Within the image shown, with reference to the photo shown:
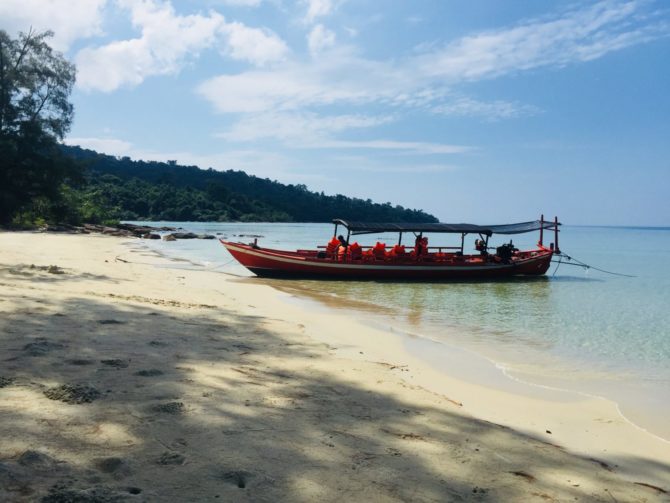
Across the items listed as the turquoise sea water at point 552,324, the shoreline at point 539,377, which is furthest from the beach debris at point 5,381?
the turquoise sea water at point 552,324

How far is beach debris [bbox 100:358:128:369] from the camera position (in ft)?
15.3

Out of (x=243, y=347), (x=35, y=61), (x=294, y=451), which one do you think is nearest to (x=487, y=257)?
(x=243, y=347)

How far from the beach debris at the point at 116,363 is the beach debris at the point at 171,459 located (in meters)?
1.88

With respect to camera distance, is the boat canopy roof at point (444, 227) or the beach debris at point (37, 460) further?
the boat canopy roof at point (444, 227)

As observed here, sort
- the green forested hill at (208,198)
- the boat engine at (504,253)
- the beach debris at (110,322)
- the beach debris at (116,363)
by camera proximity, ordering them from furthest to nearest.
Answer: the green forested hill at (208,198) → the boat engine at (504,253) → the beach debris at (110,322) → the beach debris at (116,363)

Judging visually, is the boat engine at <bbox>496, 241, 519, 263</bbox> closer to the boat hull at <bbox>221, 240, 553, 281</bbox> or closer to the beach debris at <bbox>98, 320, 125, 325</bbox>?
the boat hull at <bbox>221, 240, 553, 281</bbox>

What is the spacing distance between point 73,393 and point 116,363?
3.19ft

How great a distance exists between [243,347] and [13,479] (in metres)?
3.79

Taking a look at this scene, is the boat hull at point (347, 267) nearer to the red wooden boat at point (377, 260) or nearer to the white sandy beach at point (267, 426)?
the red wooden boat at point (377, 260)

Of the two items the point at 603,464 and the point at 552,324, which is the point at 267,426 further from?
the point at 552,324

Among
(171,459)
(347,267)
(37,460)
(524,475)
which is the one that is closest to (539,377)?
(524,475)

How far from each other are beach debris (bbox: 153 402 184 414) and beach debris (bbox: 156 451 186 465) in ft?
2.17

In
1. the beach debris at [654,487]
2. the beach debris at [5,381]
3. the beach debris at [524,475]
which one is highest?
the beach debris at [5,381]

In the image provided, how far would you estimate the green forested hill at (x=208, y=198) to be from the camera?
108312 mm
